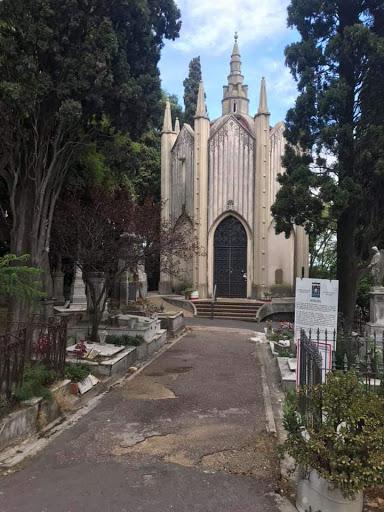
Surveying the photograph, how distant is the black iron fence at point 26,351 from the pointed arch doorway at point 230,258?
15.0 meters

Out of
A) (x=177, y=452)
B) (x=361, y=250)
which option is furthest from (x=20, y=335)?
(x=361, y=250)

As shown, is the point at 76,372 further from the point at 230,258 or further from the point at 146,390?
the point at 230,258

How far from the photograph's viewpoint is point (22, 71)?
7789mm

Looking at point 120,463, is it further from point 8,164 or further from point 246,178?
point 246,178

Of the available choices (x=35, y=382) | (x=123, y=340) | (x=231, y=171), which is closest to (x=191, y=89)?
(x=231, y=171)

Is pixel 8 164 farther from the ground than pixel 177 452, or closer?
farther from the ground

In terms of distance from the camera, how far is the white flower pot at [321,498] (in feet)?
11.0

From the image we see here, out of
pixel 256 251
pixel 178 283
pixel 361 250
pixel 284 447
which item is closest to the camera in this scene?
pixel 284 447

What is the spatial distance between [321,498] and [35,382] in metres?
4.00

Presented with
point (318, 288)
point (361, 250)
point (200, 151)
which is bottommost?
point (318, 288)

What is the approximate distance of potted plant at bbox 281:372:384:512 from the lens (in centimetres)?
315

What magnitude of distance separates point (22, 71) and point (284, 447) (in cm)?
790

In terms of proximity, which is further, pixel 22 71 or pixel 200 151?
pixel 200 151

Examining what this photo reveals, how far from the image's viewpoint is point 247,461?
4586 mm
